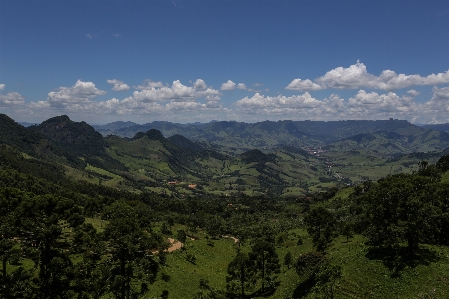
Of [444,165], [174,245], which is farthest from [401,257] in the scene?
[444,165]

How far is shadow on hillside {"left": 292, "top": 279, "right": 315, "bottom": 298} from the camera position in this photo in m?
60.0

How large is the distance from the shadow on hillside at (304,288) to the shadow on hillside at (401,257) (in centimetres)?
1334

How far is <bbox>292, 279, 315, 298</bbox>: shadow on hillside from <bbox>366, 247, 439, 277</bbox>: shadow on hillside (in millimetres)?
13335

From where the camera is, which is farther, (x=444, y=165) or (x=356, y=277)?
(x=444, y=165)

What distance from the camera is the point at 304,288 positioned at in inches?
2448

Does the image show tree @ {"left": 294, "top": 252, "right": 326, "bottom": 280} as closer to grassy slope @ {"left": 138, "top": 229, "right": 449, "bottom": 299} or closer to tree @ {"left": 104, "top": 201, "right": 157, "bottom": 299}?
grassy slope @ {"left": 138, "top": 229, "right": 449, "bottom": 299}

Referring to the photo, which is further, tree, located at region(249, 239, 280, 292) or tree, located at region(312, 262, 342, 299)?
tree, located at region(249, 239, 280, 292)

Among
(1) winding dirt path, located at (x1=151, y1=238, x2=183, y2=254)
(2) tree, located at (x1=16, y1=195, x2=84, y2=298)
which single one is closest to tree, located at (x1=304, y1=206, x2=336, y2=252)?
(1) winding dirt path, located at (x1=151, y1=238, x2=183, y2=254)

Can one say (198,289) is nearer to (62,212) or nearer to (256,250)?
(256,250)

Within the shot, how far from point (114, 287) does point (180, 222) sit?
110370mm

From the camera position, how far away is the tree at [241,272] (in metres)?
69.4

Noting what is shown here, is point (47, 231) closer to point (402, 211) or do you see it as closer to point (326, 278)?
point (326, 278)

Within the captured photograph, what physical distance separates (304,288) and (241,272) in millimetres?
15643

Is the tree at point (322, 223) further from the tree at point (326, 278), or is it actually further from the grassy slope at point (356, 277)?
the tree at point (326, 278)
